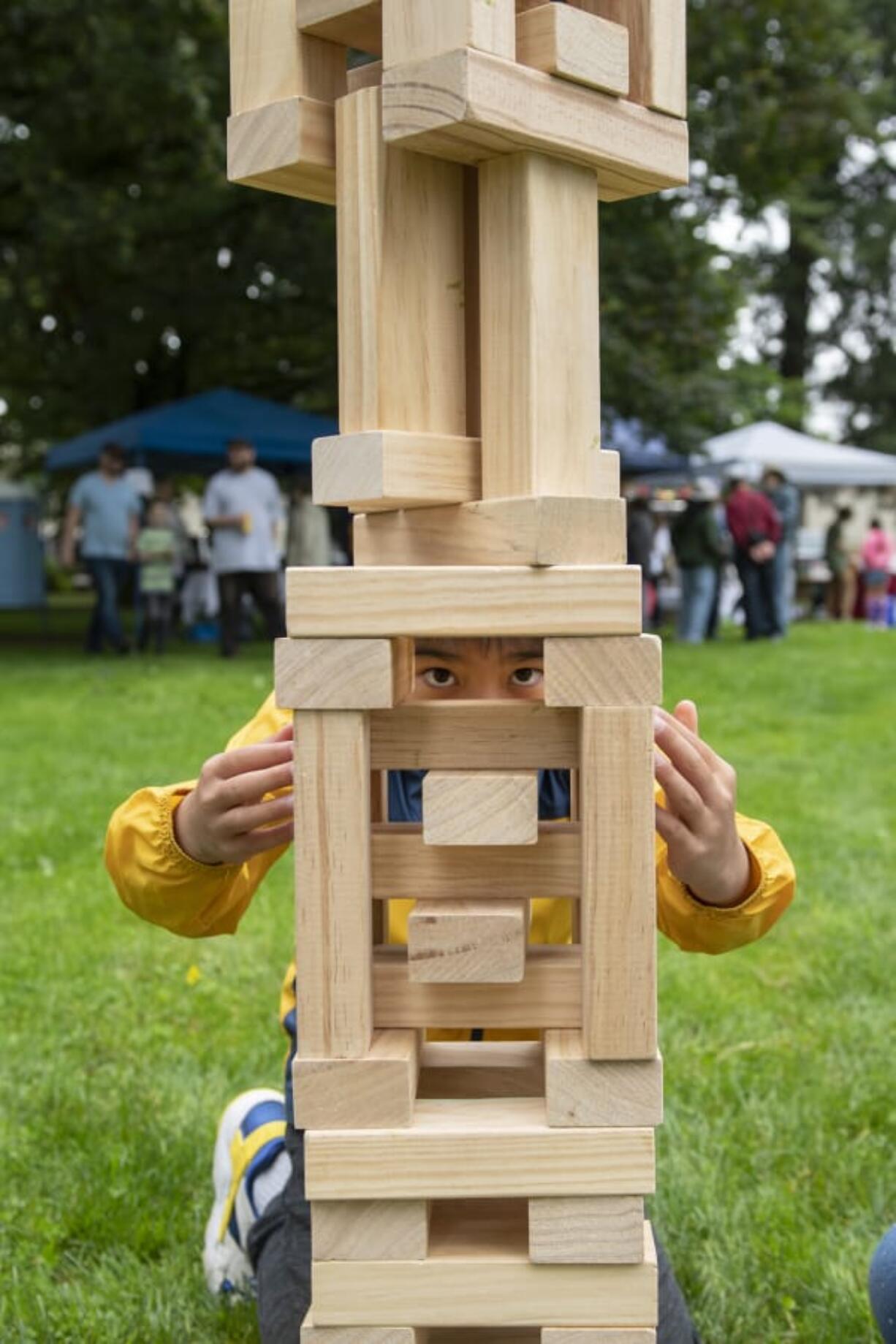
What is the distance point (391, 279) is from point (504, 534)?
27 cm

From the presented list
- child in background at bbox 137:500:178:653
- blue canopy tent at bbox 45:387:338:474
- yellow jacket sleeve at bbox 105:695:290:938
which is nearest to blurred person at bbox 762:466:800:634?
blue canopy tent at bbox 45:387:338:474

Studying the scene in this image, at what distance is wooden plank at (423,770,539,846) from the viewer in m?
1.40

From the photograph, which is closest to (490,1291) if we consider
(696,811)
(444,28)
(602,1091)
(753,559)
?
(602,1091)

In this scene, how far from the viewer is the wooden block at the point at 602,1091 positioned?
1.38 metres

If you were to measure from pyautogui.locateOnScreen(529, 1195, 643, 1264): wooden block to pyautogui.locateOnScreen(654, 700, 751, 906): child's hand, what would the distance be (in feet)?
1.48

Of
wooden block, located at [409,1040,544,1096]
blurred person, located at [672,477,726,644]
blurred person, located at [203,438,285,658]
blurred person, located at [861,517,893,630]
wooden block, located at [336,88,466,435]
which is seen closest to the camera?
wooden block, located at [336,88,466,435]

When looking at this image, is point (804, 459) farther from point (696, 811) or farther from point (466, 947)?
point (466, 947)

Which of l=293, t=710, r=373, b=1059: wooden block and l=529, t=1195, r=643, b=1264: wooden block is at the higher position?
l=293, t=710, r=373, b=1059: wooden block

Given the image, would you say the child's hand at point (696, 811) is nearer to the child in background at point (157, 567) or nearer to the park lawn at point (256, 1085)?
the park lawn at point (256, 1085)

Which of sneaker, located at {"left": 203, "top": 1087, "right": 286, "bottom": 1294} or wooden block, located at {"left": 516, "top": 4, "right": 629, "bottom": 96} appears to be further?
sneaker, located at {"left": 203, "top": 1087, "right": 286, "bottom": 1294}

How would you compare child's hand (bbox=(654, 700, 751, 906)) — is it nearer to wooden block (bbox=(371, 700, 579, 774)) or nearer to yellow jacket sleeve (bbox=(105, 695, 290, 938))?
wooden block (bbox=(371, 700, 579, 774))

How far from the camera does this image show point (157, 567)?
Answer: 11.5m

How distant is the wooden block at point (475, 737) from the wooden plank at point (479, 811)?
0.05m

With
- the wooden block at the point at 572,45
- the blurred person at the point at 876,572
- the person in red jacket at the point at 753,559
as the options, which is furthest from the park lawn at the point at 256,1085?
the blurred person at the point at 876,572
